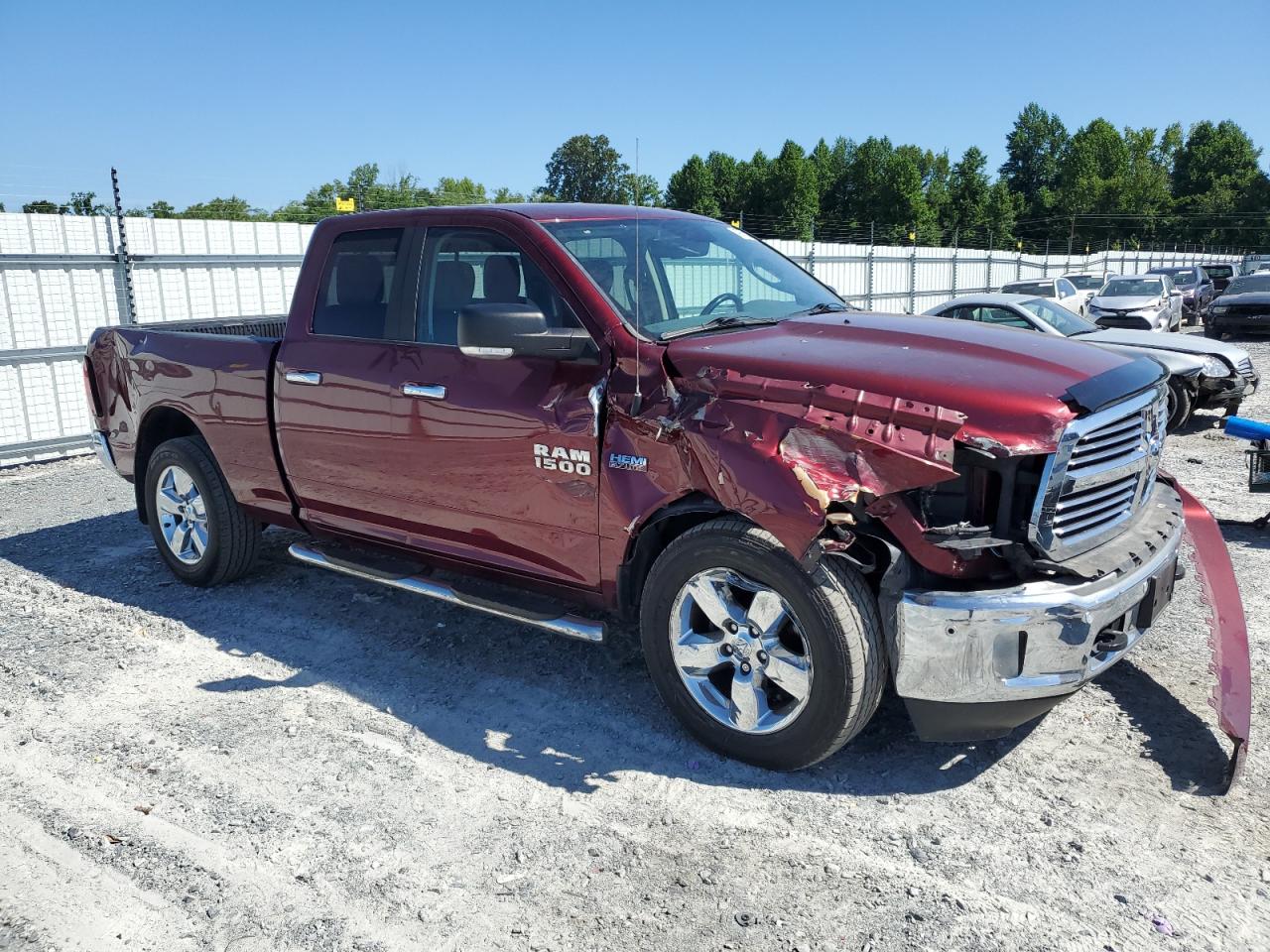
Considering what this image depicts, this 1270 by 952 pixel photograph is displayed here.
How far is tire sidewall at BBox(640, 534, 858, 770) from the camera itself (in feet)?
10.7

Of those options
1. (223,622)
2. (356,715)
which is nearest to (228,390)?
(223,622)

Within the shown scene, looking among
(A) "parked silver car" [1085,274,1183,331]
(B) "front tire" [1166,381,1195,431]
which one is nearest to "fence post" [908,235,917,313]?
(A) "parked silver car" [1085,274,1183,331]

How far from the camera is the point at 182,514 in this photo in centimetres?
575

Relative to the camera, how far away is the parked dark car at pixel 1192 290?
26672 mm

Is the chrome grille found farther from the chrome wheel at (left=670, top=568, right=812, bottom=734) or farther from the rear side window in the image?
the rear side window

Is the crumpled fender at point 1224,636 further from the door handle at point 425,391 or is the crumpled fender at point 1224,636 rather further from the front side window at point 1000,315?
the front side window at point 1000,315

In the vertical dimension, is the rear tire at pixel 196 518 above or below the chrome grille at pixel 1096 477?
below

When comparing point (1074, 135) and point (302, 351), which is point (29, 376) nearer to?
point (302, 351)

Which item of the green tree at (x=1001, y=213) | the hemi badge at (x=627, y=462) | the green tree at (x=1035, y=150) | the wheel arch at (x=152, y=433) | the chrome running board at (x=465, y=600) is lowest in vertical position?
the chrome running board at (x=465, y=600)

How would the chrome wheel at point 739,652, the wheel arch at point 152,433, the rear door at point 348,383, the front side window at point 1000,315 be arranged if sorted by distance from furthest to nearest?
the front side window at point 1000,315 → the wheel arch at point 152,433 → the rear door at point 348,383 → the chrome wheel at point 739,652

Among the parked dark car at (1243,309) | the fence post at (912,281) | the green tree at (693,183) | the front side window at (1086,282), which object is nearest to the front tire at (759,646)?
the fence post at (912,281)

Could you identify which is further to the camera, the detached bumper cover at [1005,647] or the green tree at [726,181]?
the green tree at [726,181]

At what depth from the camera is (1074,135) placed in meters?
120

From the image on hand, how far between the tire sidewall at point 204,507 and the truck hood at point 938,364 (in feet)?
10.4
